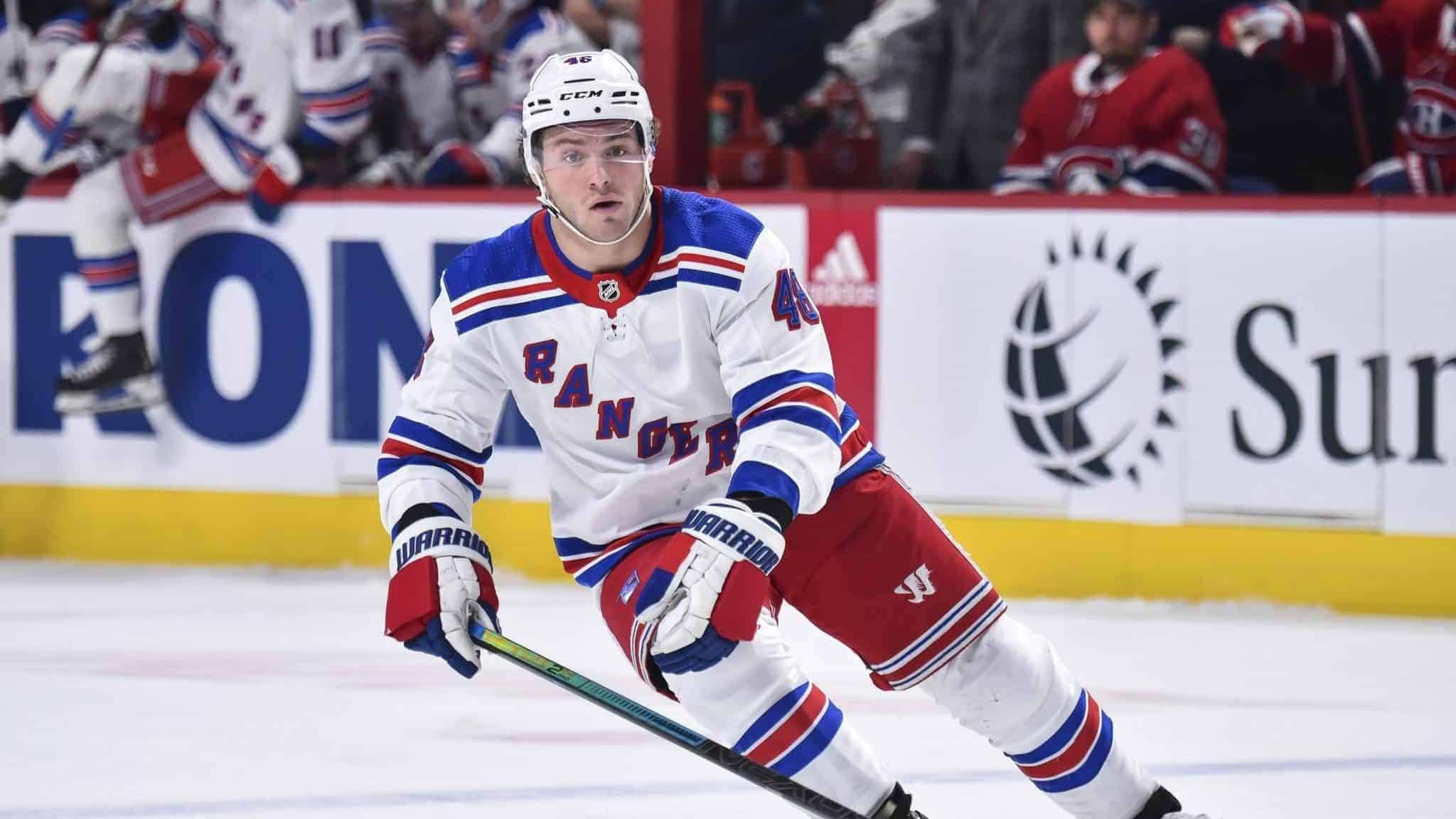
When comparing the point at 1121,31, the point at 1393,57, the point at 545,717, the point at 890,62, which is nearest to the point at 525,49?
the point at 890,62

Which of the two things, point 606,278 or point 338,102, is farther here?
point 338,102

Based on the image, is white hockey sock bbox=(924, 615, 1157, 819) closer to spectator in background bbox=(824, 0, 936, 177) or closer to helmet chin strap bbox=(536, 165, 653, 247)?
helmet chin strap bbox=(536, 165, 653, 247)

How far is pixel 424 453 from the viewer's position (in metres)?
2.87

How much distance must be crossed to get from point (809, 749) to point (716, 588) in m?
0.31

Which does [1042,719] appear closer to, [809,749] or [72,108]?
[809,749]

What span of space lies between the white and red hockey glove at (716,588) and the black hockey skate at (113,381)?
12.4 feet

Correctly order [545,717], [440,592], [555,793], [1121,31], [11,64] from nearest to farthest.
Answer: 1. [440,592]
2. [555,793]
3. [545,717]
4. [1121,31]
5. [11,64]

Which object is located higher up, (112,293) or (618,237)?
(618,237)

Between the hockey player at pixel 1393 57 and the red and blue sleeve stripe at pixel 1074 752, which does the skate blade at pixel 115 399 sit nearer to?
the hockey player at pixel 1393 57

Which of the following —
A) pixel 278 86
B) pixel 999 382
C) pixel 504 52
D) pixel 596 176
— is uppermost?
pixel 504 52

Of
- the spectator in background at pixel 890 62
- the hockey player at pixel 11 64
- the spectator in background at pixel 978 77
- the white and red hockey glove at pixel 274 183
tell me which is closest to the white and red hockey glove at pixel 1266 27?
the spectator in background at pixel 978 77

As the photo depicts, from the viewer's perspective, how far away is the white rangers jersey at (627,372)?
2.78 meters

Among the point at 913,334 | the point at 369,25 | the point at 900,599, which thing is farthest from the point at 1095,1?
the point at 900,599

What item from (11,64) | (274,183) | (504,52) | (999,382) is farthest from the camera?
(11,64)
